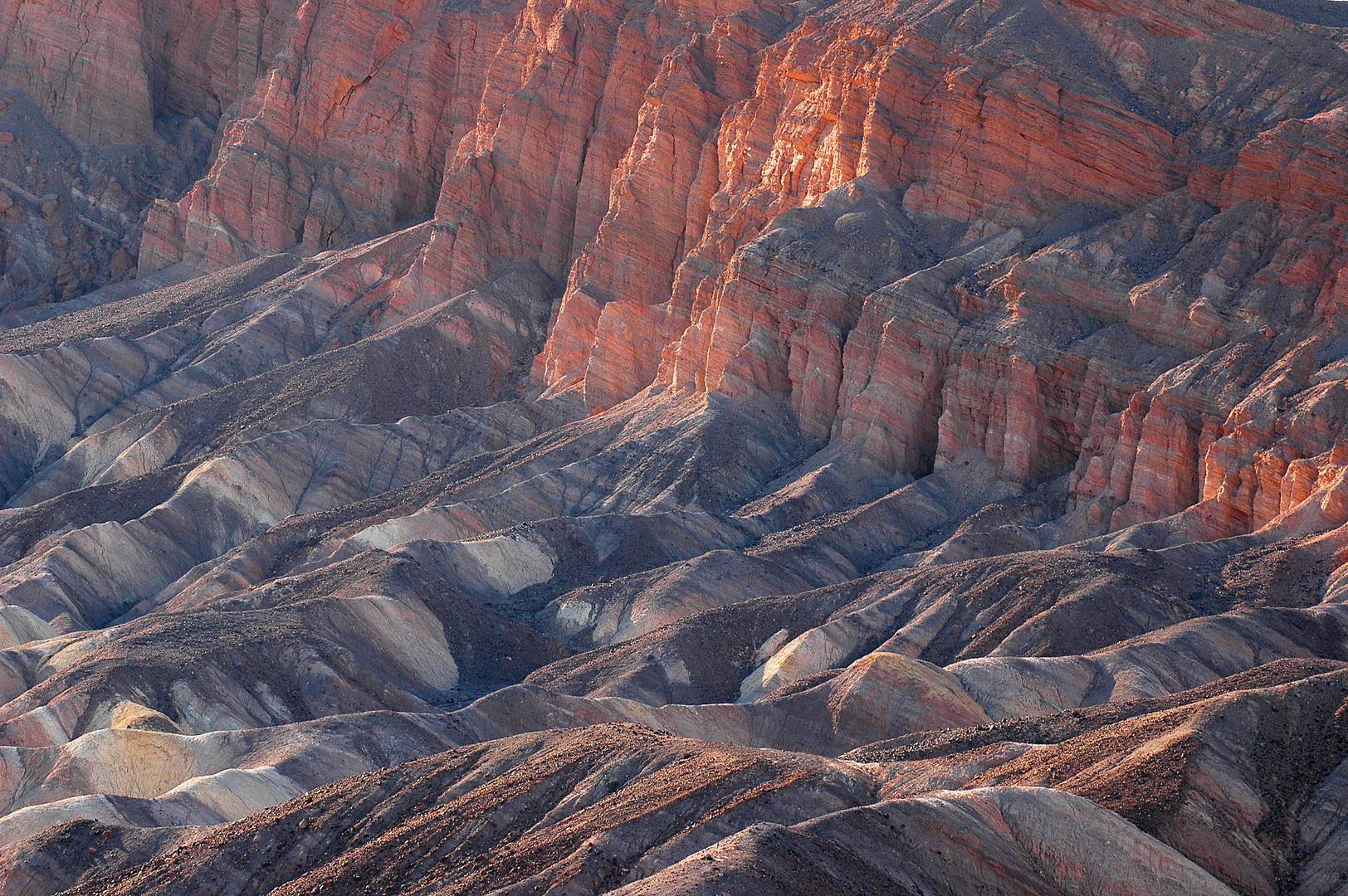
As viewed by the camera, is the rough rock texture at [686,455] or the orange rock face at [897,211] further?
the orange rock face at [897,211]

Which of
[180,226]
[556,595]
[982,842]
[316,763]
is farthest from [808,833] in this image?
[180,226]

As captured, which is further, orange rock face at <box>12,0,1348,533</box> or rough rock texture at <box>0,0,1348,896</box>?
orange rock face at <box>12,0,1348,533</box>

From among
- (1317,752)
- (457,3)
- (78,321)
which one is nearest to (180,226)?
(78,321)

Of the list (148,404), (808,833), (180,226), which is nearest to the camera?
(808,833)

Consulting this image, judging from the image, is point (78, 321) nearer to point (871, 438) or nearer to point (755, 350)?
point (755, 350)

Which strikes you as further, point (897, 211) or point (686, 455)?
point (897, 211)

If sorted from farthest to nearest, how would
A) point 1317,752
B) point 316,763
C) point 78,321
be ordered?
point 78,321
point 316,763
point 1317,752

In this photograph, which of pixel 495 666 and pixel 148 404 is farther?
pixel 148 404

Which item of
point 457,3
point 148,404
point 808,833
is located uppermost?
point 457,3

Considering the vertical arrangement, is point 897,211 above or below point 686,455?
above

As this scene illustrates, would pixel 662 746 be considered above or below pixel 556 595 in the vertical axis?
above
